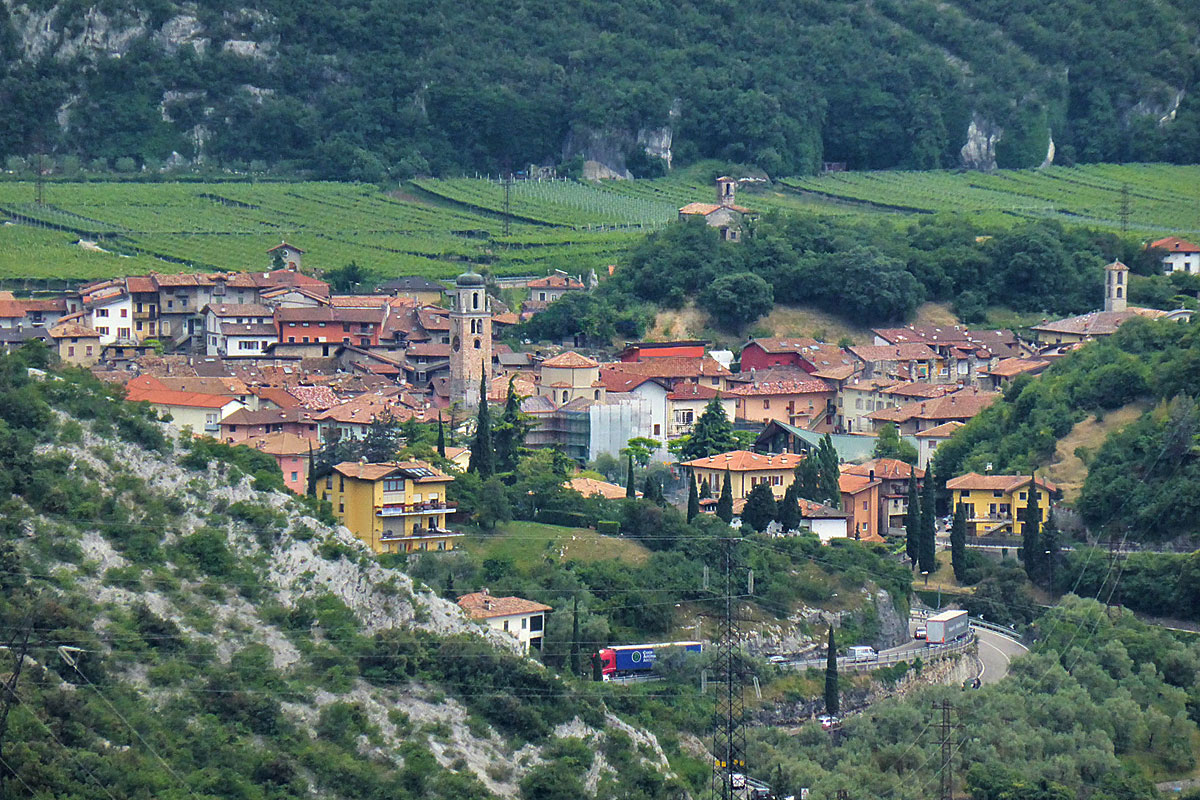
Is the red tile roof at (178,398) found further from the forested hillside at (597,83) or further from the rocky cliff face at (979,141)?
the rocky cliff face at (979,141)

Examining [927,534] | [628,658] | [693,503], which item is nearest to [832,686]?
[628,658]

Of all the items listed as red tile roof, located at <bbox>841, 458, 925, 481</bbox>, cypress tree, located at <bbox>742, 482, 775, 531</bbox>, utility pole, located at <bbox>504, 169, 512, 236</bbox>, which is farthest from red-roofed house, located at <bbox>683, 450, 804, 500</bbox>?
utility pole, located at <bbox>504, 169, 512, 236</bbox>

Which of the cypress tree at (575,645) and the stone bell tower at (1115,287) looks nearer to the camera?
the cypress tree at (575,645)

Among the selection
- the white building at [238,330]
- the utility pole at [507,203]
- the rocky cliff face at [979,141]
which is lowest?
the white building at [238,330]

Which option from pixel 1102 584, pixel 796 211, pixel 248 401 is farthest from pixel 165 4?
pixel 1102 584

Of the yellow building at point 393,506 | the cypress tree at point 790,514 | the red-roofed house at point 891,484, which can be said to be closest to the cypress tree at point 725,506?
the cypress tree at point 790,514

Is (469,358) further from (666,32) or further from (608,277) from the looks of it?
(666,32)

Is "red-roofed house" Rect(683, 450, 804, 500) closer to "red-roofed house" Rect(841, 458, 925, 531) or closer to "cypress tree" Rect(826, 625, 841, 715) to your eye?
"red-roofed house" Rect(841, 458, 925, 531)
